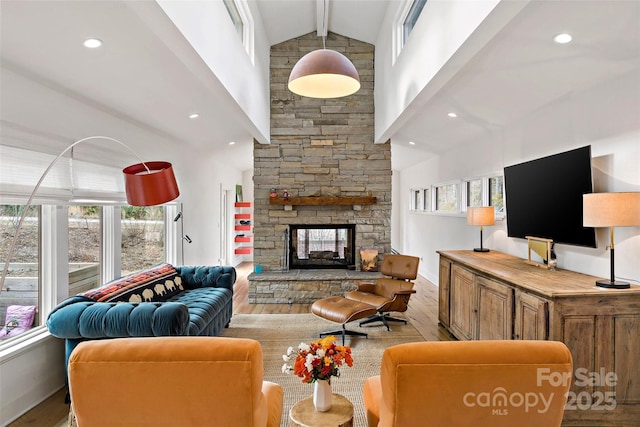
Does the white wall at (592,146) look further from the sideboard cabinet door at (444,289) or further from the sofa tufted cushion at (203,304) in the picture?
the sofa tufted cushion at (203,304)

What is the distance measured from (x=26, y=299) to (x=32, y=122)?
4.45ft

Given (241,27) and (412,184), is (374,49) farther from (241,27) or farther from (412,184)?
(412,184)

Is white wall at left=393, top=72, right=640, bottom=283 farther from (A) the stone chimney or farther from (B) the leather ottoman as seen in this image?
(B) the leather ottoman

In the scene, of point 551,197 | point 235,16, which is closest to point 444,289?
point 551,197

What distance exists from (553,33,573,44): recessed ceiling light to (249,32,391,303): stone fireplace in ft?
12.1

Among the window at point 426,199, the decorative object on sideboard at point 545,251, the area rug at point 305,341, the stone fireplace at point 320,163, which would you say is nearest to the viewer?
the area rug at point 305,341

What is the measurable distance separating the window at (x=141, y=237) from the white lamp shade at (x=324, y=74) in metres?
2.54

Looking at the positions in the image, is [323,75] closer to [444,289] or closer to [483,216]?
[483,216]

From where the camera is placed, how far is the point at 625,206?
225cm

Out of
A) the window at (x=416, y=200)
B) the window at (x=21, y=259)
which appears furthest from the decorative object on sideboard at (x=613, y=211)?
the window at (x=416, y=200)

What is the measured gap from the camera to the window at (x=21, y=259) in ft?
8.67

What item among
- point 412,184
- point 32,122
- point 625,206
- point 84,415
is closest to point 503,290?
point 625,206

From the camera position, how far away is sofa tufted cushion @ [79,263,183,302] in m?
3.16

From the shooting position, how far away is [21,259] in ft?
9.35
